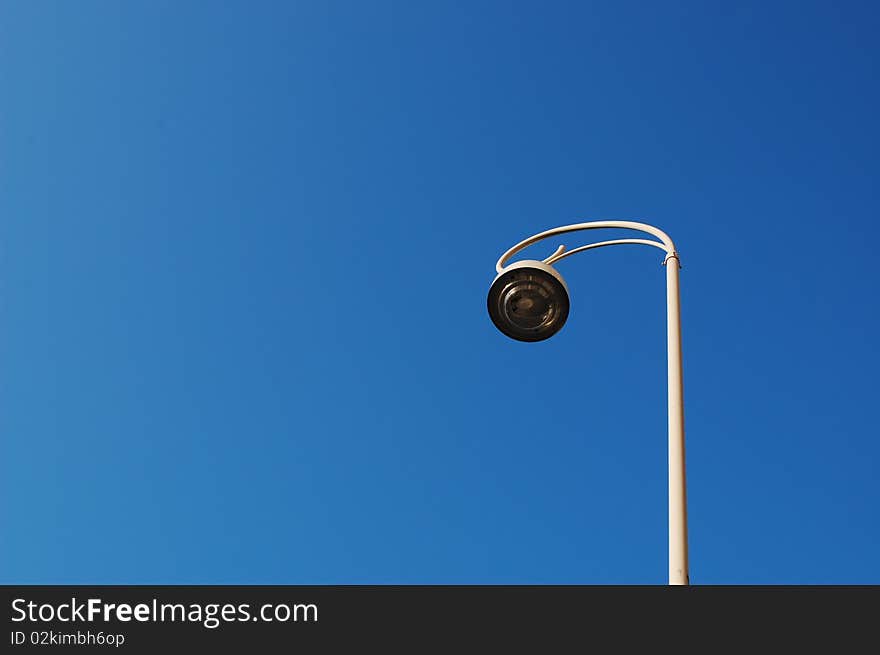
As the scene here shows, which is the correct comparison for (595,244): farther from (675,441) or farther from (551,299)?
(675,441)

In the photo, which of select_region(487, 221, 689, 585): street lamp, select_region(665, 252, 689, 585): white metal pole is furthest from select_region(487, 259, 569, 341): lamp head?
select_region(665, 252, 689, 585): white metal pole

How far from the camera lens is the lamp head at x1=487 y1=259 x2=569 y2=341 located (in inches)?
321

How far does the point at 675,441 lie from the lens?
6676mm

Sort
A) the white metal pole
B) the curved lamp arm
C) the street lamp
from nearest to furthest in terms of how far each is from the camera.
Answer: the white metal pole
the street lamp
the curved lamp arm

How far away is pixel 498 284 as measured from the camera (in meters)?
8.24

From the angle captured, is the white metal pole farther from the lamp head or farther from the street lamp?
the lamp head

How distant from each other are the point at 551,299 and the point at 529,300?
7.2 inches

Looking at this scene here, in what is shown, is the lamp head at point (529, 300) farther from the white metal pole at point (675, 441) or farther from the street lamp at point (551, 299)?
the white metal pole at point (675, 441)

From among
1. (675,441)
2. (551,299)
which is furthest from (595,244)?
(675,441)
